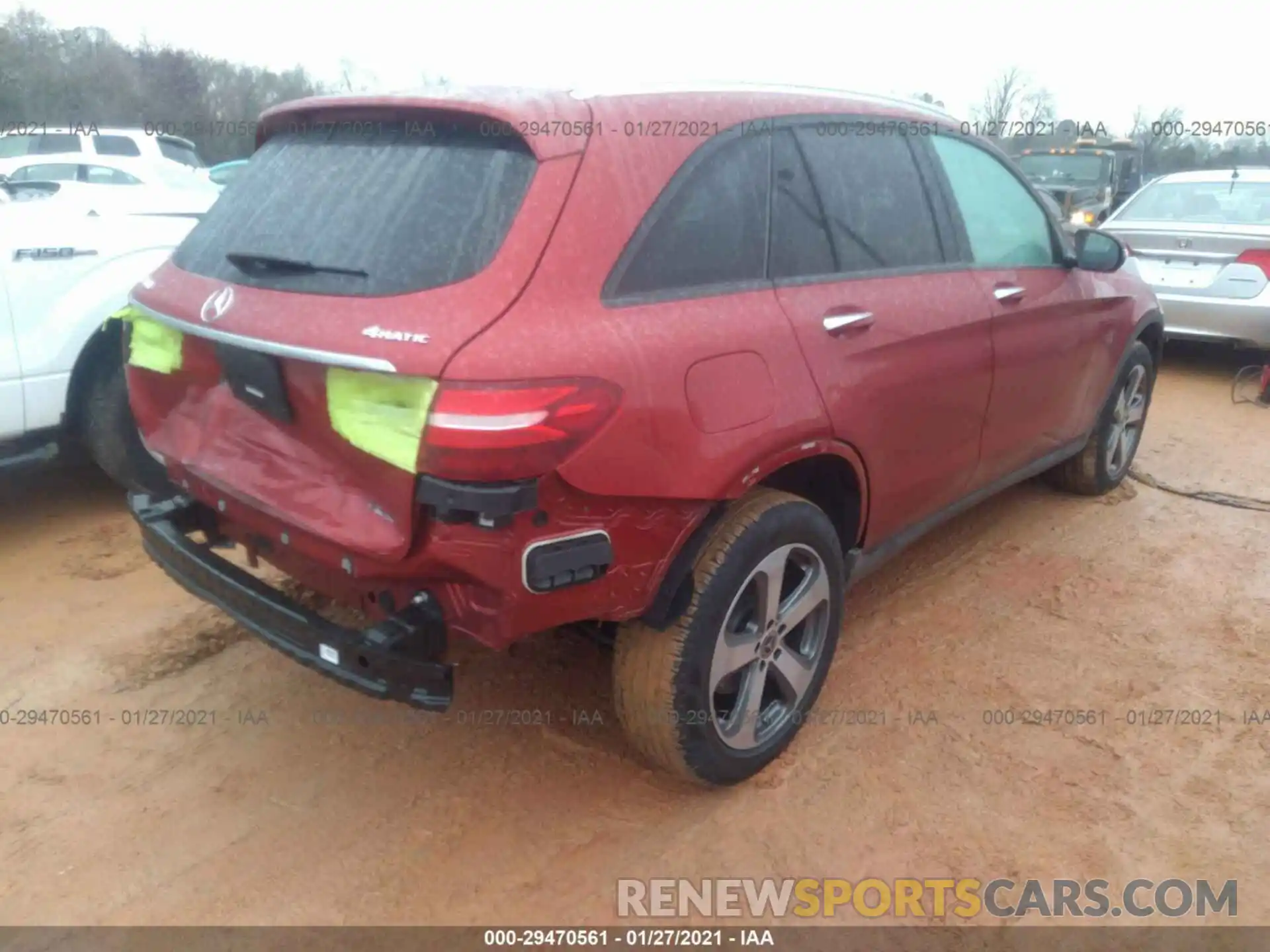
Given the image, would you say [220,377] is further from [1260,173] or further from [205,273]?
[1260,173]

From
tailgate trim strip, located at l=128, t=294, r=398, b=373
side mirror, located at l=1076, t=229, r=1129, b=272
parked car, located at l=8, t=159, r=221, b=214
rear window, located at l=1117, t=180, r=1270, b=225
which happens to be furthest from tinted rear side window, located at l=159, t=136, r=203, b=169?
side mirror, located at l=1076, t=229, r=1129, b=272

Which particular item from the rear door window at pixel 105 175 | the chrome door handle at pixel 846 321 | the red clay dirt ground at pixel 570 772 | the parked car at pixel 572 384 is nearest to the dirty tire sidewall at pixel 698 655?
the parked car at pixel 572 384

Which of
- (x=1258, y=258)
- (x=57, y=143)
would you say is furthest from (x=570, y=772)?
(x=57, y=143)

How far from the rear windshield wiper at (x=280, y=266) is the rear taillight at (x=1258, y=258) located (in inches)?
260

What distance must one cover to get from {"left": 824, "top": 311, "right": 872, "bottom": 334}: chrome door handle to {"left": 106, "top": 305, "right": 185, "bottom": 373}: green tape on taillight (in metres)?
1.69

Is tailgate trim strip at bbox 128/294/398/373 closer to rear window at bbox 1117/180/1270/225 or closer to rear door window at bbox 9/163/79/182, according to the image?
rear window at bbox 1117/180/1270/225

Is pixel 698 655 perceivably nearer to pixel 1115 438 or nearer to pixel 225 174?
pixel 225 174

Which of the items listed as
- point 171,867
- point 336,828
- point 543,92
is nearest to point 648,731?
point 336,828

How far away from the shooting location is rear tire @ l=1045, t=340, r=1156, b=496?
4.53 metres

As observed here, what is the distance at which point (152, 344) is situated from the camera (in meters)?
2.61

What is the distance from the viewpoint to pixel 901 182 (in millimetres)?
3053

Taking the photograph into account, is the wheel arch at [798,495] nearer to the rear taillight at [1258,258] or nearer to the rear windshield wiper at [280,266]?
the rear windshield wiper at [280,266]

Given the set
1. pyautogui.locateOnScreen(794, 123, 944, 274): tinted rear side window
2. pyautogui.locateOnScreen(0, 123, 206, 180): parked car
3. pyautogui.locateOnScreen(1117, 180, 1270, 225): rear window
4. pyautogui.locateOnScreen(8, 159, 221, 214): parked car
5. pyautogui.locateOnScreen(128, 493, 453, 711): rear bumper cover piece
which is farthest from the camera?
pyautogui.locateOnScreen(0, 123, 206, 180): parked car

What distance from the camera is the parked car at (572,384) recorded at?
1.97 metres
